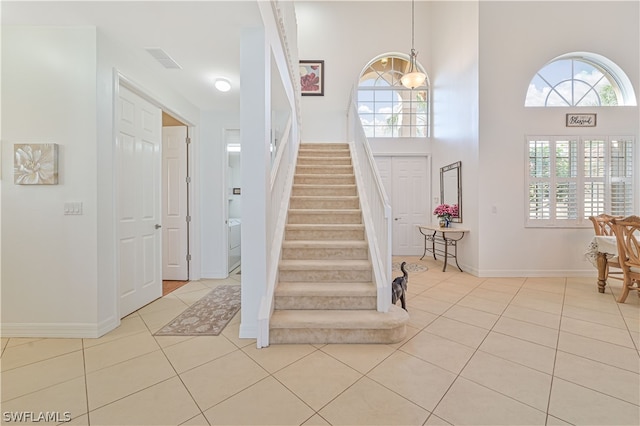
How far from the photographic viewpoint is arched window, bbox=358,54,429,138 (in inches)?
252

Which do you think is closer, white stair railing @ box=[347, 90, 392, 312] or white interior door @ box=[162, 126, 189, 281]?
white stair railing @ box=[347, 90, 392, 312]

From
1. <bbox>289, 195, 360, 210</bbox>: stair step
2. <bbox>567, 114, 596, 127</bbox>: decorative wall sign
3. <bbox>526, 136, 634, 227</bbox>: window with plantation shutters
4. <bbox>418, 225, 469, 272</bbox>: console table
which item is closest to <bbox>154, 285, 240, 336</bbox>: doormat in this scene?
<bbox>289, 195, 360, 210</bbox>: stair step

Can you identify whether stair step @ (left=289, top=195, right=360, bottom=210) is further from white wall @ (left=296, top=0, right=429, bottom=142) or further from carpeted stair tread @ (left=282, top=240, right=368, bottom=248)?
white wall @ (left=296, top=0, right=429, bottom=142)

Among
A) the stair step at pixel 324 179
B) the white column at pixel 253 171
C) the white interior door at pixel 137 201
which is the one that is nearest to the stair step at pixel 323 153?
the stair step at pixel 324 179

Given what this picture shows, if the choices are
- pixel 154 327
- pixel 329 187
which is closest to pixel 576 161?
pixel 329 187

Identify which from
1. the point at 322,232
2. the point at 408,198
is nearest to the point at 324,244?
the point at 322,232

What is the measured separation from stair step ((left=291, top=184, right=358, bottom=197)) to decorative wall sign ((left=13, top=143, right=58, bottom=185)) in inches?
100

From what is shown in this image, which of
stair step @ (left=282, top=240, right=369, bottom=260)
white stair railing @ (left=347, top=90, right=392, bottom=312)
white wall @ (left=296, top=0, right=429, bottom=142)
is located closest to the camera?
white stair railing @ (left=347, top=90, right=392, bottom=312)

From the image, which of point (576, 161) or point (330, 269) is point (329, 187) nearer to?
point (330, 269)

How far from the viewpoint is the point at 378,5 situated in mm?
6238

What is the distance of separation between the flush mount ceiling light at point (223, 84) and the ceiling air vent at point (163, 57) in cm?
45

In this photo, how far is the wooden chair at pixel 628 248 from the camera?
2965 mm

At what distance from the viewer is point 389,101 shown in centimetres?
649

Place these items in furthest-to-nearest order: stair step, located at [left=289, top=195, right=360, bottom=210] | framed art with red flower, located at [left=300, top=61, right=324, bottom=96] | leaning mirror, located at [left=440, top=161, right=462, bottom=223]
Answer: framed art with red flower, located at [left=300, top=61, right=324, bottom=96] → leaning mirror, located at [left=440, top=161, right=462, bottom=223] → stair step, located at [left=289, top=195, right=360, bottom=210]
